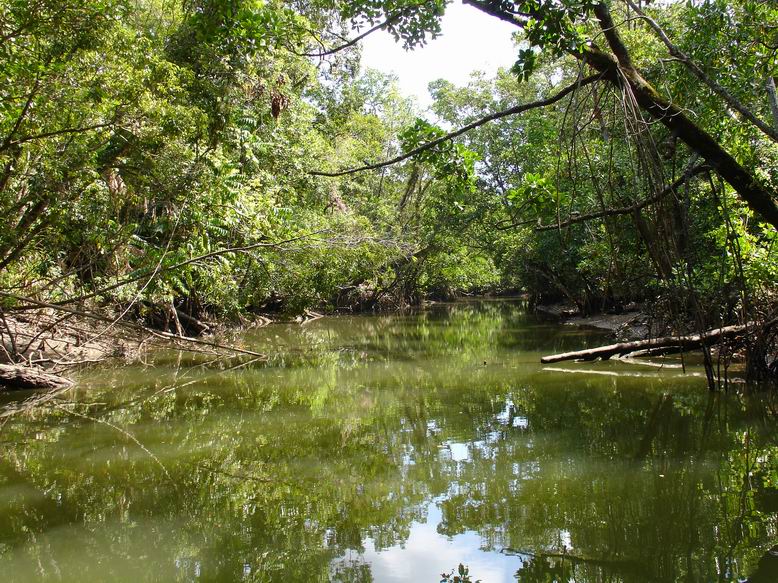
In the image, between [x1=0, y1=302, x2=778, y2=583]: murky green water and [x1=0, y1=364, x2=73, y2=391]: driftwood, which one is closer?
[x1=0, y1=302, x2=778, y2=583]: murky green water

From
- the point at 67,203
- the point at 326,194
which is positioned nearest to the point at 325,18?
the point at 326,194

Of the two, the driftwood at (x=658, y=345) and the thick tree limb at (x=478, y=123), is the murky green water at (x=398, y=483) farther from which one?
the thick tree limb at (x=478, y=123)

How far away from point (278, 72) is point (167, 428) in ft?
31.7

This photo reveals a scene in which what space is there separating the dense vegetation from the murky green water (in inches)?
56.2

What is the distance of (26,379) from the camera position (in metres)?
9.96

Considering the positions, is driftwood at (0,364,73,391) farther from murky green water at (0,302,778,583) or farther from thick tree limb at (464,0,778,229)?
thick tree limb at (464,0,778,229)

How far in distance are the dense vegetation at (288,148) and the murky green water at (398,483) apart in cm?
143

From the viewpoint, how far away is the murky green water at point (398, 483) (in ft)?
12.7

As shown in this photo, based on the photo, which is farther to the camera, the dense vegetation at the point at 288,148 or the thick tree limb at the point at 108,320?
the thick tree limb at the point at 108,320

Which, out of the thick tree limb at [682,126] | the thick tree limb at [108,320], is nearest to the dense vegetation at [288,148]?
the thick tree limb at [682,126]

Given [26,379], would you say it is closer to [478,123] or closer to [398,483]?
[398,483]

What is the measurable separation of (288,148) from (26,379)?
803 cm

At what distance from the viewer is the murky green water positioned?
386cm

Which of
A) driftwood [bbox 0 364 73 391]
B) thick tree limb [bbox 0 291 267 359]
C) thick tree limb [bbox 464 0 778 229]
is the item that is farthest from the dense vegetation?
driftwood [bbox 0 364 73 391]
